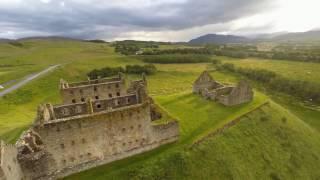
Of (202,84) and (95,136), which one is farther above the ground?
(202,84)

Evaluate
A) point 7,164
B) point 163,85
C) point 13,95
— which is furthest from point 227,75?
point 7,164

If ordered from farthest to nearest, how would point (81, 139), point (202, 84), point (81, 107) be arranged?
point (202, 84) < point (81, 107) < point (81, 139)

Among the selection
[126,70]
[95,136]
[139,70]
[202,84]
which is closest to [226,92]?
[202,84]

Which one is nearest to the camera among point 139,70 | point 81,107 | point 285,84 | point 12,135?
point 81,107

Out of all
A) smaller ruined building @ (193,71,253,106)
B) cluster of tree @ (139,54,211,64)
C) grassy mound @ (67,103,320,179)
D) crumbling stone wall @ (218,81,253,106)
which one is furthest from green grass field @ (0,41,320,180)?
cluster of tree @ (139,54,211,64)

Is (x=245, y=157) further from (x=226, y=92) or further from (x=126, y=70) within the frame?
(x=126, y=70)

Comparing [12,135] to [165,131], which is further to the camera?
[12,135]

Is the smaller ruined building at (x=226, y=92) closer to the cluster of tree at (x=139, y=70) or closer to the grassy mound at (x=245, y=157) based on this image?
the grassy mound at (x=245, y=157)
